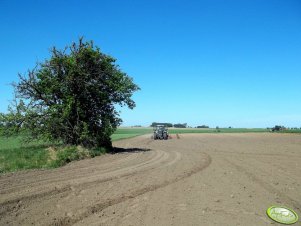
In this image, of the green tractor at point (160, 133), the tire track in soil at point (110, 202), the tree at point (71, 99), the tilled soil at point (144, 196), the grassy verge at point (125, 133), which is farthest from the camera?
the grassy verge at point (125, 133)

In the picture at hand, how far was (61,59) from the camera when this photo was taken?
75.5ft

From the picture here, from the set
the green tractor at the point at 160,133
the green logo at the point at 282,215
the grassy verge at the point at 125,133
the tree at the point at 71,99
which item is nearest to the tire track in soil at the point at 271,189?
the green logo at the point at 282,215

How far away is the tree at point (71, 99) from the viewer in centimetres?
2283

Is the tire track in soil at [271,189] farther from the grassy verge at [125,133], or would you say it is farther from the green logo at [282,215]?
the grassy verge at [125,133]

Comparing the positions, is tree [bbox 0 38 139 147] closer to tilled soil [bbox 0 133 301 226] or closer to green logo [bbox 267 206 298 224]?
tilled soil [bbox 0 133 301 226]

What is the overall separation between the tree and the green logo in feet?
51.9

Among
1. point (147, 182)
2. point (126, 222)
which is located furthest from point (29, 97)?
point (126, 222)

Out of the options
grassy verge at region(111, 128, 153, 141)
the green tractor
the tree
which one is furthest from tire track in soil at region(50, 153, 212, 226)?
grassy verge at region(111, 128, 153, 141)

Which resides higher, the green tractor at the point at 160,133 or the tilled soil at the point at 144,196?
the green tractor at the point at 160,133

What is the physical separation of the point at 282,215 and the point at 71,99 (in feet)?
56.5

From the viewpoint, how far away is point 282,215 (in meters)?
8.09

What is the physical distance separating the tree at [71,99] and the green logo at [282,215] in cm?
1581

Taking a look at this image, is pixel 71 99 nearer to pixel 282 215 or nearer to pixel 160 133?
pixel 282 215

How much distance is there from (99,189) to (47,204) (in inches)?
84.6
